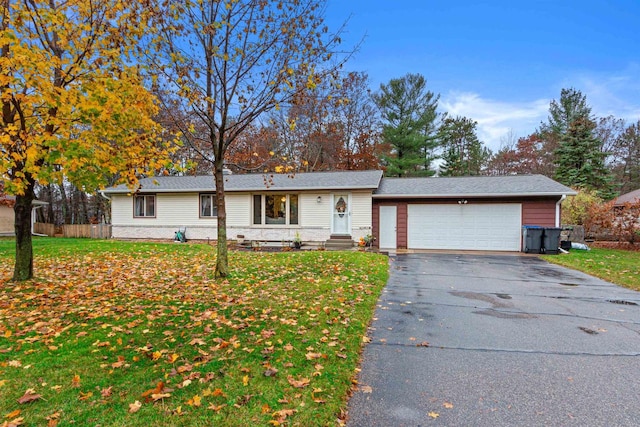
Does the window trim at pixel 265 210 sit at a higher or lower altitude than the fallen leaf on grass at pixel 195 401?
higher

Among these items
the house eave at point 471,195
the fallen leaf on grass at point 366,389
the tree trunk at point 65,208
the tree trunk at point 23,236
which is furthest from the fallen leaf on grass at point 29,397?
the tree trunk at point 65,208

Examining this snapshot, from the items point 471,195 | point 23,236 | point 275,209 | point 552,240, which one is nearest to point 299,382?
point 23,236

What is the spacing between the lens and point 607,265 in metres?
9.81

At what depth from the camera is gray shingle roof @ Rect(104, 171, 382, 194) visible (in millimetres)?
14844

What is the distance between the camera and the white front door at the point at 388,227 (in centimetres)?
1503

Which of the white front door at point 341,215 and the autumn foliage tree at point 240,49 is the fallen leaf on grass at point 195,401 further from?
the white front door at point 341,215

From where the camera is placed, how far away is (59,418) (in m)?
2.36

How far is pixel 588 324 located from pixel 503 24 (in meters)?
13.4

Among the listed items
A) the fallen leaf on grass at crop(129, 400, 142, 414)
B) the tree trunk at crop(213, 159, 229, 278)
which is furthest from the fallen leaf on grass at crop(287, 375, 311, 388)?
the tree trunk at crop(213, 159, 229, 278)

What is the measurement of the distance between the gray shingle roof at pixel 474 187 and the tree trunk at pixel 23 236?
1163 centimetres

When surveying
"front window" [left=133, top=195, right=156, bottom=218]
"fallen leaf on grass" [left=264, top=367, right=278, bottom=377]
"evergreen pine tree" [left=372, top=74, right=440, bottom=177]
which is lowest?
"fallen leaf on grass" [left=264, top=367, right=278, bottom=377]

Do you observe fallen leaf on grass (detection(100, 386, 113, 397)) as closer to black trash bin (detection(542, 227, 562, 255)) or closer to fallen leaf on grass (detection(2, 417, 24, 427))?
fallen leaf on grass (detection(2, 417, 24, 427))

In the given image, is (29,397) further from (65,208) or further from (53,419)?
(65,208)

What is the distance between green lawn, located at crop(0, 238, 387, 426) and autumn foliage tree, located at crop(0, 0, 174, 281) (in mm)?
2160
